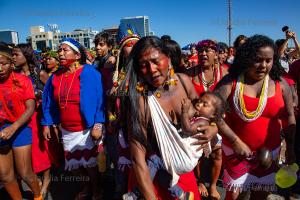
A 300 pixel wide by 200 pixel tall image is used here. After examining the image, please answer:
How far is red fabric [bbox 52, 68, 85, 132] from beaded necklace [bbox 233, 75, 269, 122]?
6.44ft

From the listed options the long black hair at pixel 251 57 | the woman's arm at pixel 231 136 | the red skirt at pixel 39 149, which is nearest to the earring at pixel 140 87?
the woman's arm at pixel 231 136

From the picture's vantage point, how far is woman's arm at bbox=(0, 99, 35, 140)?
→ 313 centimetres

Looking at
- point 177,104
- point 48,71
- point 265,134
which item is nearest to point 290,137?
point 265,134

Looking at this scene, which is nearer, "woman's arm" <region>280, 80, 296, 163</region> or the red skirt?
"woman's arm" <region>280, 80, 296, 163</region>

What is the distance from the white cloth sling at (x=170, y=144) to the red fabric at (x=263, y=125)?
2.63ft

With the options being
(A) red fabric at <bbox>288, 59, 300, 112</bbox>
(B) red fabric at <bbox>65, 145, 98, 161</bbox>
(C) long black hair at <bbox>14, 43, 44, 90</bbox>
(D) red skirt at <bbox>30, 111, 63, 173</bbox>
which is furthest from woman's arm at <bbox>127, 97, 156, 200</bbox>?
(C) long black hair at <bbox>14, 43, 44, 90</bbox>

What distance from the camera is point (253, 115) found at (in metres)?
2.46

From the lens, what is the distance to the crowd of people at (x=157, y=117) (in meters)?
2.03

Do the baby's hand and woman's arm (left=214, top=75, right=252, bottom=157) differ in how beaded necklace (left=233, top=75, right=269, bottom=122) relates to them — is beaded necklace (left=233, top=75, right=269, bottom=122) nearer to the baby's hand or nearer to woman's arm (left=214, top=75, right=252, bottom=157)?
woman's arm (left=214, top=75, right=252, bottom=157)

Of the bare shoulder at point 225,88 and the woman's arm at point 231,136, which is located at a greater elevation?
the bare shoulder at point 225,88

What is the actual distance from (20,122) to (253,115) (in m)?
2.56

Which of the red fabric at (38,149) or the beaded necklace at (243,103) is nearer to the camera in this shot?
the beaded necklace at (243,103)

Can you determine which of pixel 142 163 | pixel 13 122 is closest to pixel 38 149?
pixel 13 122

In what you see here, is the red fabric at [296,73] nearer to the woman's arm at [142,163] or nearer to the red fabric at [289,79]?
the red fabric at [289,79]
